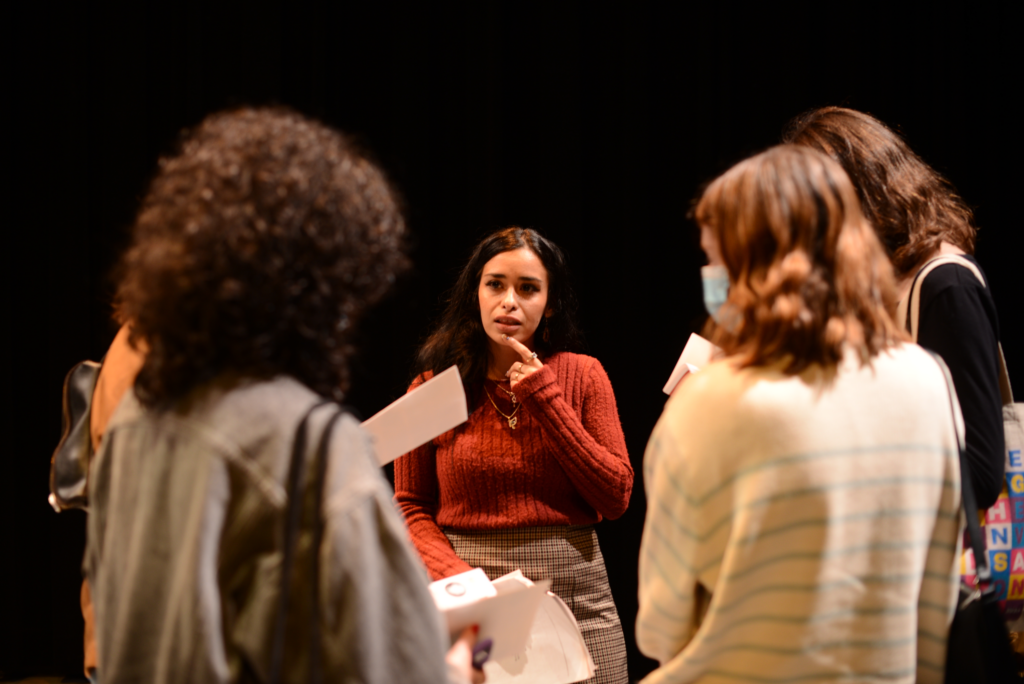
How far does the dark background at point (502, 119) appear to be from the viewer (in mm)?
2762

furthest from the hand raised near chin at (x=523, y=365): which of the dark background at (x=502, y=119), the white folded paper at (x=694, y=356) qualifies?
the dark background at (x=502, y=119)

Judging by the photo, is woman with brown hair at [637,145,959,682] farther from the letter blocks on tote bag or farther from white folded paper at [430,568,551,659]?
the letter blocks on tote bag

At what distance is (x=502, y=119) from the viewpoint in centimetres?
279

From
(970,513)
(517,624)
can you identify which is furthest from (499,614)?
(970,513)

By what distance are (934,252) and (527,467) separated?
3.14 ft

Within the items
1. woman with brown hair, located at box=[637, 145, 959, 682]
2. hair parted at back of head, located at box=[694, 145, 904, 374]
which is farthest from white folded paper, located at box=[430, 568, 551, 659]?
hair parted at back of head, located at box=[694, 145, 904, 374]

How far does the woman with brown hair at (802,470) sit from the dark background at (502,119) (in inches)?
76.0

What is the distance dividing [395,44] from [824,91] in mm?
1753

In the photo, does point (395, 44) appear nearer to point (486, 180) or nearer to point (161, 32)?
point (486, 180)

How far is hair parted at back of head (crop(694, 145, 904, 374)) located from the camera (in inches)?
32.2

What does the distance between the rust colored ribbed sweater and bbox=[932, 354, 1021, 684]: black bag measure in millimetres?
814

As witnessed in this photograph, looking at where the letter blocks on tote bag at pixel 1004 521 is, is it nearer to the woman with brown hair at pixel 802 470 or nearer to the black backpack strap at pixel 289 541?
the woman with brown hair at pixel 802 470

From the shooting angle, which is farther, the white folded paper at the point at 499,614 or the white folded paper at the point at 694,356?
the white folded paper at the point at 694,356

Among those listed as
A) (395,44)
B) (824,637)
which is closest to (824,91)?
(395,44)
